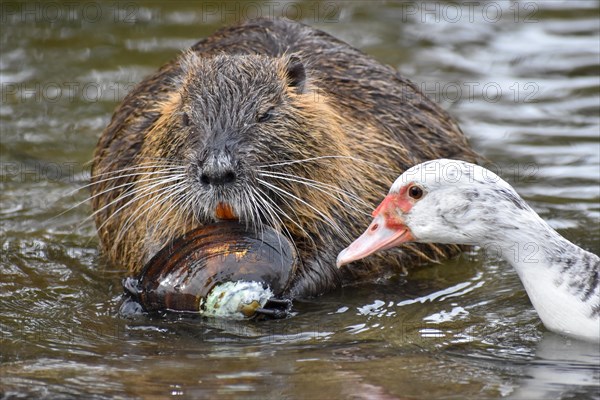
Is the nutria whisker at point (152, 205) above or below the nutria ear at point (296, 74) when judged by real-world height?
below

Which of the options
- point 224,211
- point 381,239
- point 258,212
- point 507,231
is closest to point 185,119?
point 224,211

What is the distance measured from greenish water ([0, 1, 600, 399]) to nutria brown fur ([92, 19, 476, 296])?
0.36m

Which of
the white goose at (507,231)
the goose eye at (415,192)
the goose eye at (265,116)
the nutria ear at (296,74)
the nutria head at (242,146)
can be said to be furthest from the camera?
the nutria ear at (296,74)

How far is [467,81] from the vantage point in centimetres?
1180

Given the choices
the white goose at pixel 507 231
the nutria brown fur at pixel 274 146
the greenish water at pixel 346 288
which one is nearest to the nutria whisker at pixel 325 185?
the nutria brown fur at pixel 274 146

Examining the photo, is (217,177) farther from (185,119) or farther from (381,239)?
(381,239)

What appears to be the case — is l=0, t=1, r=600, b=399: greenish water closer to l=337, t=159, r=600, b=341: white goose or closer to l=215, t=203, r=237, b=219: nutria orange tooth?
l=337, t=159, r=600, b=341: white goose

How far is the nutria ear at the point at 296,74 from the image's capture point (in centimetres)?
766

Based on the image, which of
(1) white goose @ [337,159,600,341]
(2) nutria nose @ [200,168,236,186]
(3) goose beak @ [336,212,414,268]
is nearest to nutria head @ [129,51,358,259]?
(2) nutria nose @ [200,168,236,186]

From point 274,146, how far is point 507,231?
1456 mm

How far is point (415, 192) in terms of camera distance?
6715mm

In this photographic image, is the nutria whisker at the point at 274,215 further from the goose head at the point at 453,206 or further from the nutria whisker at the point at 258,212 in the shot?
the goose head at the point at 453,206

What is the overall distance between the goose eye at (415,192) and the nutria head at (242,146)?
796 mm

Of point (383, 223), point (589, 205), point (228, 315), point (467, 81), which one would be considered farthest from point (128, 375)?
point (467, 81)
